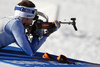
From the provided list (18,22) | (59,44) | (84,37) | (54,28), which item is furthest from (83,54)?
(18,22)

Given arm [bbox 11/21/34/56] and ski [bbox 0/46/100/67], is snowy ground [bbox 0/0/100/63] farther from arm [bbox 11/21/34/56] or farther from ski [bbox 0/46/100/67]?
arm [bbox 11/21/34/56]

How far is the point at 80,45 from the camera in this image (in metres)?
5.17

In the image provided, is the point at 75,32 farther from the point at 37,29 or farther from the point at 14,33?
the point at 14,33

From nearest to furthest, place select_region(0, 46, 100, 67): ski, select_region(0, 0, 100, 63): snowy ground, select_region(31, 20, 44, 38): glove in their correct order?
1. select_region(0, 46, 100, 67): ski
2. select_region(31, 20, 44, 38): glove
3. select_region(0, 0, 100, 63): snowy ground

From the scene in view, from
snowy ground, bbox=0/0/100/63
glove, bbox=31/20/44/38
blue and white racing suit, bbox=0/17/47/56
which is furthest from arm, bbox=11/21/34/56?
snowy ground, bbox=0/0/100/63

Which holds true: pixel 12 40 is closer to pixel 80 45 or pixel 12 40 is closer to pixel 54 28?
pixel 54 28

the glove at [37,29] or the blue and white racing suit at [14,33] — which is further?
the glove at [37,29]

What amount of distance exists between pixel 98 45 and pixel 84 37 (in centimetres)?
59

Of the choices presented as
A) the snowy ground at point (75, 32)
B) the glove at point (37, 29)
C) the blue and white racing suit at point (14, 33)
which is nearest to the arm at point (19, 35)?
the blue and white racing suit at point (14, 33)

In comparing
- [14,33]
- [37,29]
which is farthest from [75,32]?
[14,33]

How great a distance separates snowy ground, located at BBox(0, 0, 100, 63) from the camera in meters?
4.29

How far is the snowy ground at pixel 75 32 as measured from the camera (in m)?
4.29

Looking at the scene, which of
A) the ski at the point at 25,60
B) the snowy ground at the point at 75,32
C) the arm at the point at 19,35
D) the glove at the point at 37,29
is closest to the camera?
the ski at the point at 25,60

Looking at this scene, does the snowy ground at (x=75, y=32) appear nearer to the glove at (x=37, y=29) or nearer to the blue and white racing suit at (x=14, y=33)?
the glove at (x=37, y=29)
